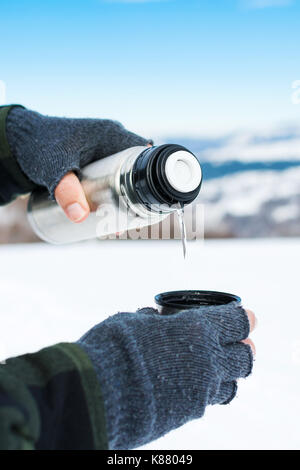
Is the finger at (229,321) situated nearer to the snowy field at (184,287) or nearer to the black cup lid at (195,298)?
the black cup lid at (195,298)

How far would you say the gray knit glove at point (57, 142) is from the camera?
0.56 metres

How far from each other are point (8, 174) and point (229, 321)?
41cm

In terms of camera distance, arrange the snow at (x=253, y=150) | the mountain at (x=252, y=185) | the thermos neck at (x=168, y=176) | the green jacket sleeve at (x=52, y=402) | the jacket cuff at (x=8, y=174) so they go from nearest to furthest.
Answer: the green jacket sleeve at (x=52, y=402), the thermos neck at (x=168, y=176), the jacket cuff at (x=8, y=174), the mountain at (x=252, y=185), the snow at (x=253, y=150)

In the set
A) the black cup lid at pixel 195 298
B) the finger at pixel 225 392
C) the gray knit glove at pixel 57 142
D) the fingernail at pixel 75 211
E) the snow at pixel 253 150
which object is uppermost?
the snow at pixel 253 150

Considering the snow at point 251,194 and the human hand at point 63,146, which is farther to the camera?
the snow at point 251,194

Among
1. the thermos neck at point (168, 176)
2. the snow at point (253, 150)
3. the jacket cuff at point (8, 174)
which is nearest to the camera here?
the thermos neck at point (168, 176)

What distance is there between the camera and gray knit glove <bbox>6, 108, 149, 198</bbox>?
0.56m

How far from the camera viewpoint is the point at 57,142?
22.6 inches

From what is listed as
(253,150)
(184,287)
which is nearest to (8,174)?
(184,287)

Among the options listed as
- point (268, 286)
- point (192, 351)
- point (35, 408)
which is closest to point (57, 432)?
point (35, 408)

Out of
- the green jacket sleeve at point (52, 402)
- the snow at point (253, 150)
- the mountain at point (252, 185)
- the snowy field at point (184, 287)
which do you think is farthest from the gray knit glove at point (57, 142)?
the snow at point (253, 150)

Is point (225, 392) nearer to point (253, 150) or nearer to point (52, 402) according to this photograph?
point (52, 402)

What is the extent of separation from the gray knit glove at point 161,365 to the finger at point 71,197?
142 mm

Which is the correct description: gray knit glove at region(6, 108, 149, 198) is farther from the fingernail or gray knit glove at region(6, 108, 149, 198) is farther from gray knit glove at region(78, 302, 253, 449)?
gray knit glove at region(78, 302, 253, 449)
